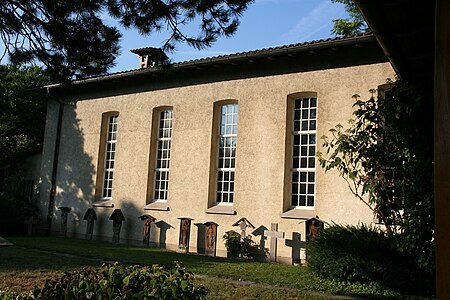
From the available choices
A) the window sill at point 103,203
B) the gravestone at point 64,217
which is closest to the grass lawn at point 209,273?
the window sill at point 103,203

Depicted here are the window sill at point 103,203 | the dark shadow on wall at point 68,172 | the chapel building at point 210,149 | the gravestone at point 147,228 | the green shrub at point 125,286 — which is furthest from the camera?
the dark shadow on wall at point 68,172

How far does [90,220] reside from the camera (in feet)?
53.4

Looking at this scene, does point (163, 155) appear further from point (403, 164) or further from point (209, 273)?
point (403, 164)

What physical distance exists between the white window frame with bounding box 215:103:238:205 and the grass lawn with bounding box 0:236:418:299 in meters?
2.61

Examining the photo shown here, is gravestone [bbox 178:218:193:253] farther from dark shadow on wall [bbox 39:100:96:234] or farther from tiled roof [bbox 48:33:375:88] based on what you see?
tiled roof [bbox 48:33:375:88]

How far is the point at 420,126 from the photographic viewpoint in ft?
25.5

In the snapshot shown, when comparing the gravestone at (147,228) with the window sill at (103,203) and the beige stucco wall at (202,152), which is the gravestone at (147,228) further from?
the window sill at (103,203)

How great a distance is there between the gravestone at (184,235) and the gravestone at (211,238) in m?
0.68

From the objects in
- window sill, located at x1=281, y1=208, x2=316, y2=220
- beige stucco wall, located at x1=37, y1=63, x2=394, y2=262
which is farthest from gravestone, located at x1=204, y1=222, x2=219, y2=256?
window sill, located at x1=281, y1=208, x2=316, y2=220

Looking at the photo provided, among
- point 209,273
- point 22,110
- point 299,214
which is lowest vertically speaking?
point 209,273

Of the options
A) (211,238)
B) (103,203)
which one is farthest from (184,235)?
(103,203)

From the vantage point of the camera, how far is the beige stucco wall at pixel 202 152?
11.6m

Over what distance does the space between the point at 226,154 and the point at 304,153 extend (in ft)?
8.34

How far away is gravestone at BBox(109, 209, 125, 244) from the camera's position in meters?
15.4
